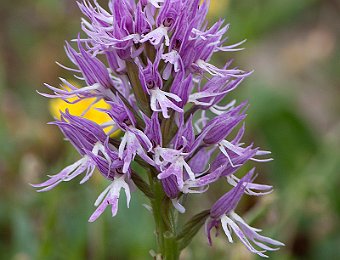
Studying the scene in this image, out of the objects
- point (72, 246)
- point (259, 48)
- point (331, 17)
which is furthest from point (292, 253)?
point (331, 17)

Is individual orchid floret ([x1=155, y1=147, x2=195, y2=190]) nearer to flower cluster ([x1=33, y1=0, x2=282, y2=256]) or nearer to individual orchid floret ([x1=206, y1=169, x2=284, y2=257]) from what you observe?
flower cluster ([x1=33, y1=0, x2=282, y2=256])

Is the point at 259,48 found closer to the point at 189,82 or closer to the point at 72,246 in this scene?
the point at 72,246

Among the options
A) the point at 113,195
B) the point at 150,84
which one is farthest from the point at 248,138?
the point at 113,195

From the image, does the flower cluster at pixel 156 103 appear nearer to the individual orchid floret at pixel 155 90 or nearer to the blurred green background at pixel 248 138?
the individual orchid floret at pixel 155 90

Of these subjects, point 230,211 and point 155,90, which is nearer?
point 155,90

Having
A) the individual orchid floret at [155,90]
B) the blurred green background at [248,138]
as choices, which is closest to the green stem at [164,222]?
the individual orchid floret at [155,90]

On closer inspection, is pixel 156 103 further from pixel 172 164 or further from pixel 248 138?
pixel 248 138
